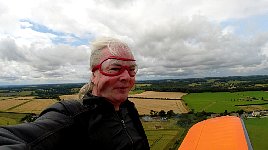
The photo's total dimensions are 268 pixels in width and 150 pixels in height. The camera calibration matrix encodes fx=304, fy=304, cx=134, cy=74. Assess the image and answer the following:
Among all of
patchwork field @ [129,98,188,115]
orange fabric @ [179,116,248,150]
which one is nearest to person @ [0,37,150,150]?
orange fabric @ [179,116,248,150]

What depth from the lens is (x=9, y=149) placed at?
1.52 metres

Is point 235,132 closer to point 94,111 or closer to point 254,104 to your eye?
point 94,111

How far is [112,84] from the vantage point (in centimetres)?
286

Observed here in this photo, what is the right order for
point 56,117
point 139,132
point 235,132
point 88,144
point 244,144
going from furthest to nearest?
point 235,132 → point 244,144 → point 139,132 → point 88,144 → point 56,117

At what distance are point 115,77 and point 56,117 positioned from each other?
0.73 metres

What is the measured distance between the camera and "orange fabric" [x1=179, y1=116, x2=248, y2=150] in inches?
463

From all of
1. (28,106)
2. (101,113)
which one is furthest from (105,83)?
(28,106)

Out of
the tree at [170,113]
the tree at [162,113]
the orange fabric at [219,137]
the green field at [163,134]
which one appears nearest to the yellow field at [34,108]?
the green field at [163,134]


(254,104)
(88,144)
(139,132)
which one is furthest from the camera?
(254,104)

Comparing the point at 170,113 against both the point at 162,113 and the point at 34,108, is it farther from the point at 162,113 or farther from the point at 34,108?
the point at 34,108

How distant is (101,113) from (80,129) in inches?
10.8

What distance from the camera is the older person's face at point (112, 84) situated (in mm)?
2836

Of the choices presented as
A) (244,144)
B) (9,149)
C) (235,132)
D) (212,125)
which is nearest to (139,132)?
(9,149)

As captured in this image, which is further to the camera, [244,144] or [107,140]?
[244,144]
